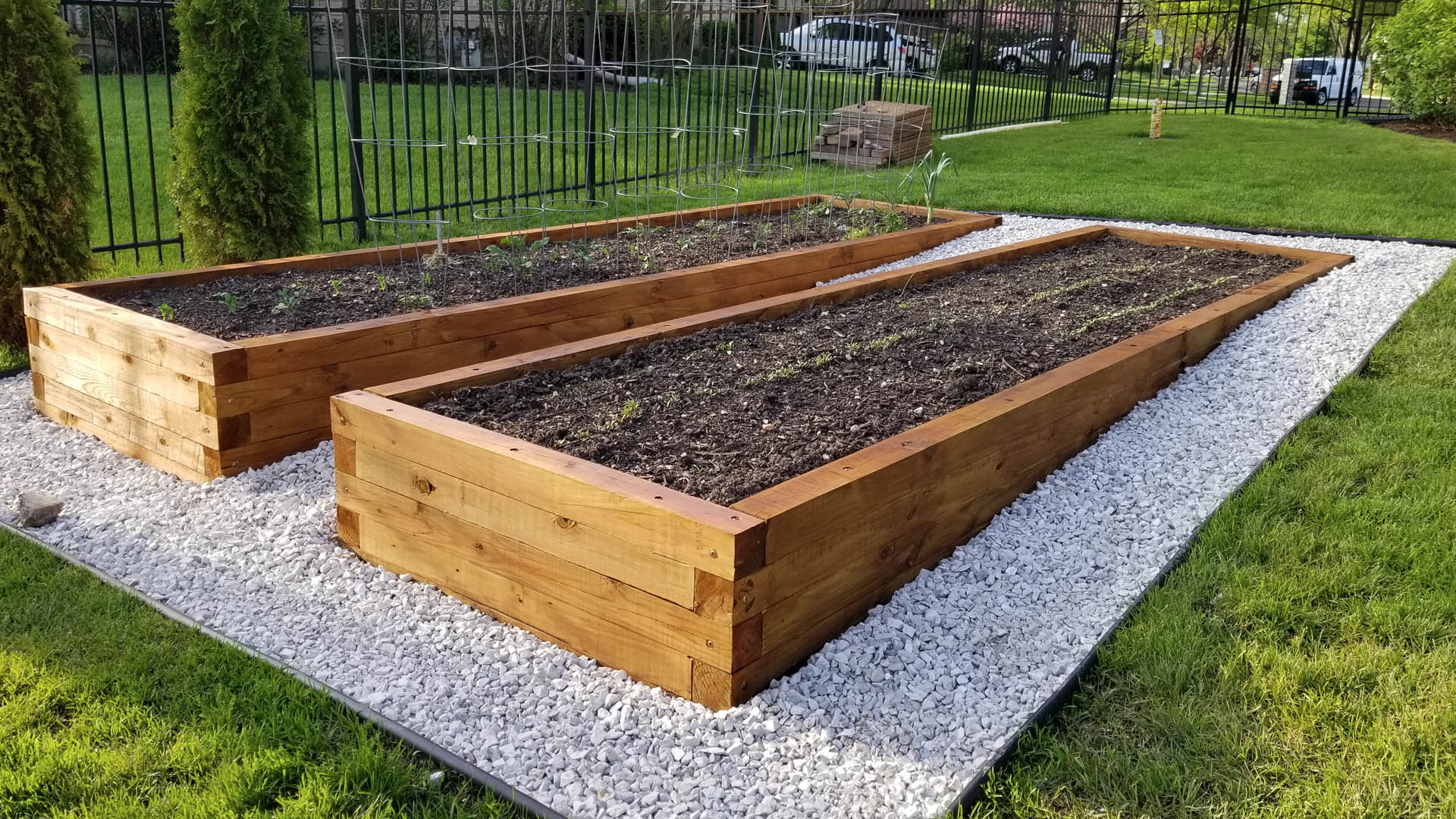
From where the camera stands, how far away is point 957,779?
7.06 ft

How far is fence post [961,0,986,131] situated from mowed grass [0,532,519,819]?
1239 cm

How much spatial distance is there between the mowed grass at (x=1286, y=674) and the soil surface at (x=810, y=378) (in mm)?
923

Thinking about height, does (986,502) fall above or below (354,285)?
below

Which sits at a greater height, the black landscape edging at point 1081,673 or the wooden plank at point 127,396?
the wooden plank at point 127,396

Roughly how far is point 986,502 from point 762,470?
0.80 m

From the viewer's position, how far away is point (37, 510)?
3.23m

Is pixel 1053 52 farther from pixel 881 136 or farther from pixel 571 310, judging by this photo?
pixel 571 310

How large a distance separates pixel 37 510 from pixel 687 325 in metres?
2.29

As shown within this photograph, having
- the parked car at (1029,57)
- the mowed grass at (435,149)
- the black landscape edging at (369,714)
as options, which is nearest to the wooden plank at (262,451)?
the black landscape edging at (369,714)

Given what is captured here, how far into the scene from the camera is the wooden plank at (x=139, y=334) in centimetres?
349

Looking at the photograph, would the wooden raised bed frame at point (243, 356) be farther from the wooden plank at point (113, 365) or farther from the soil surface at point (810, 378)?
the soil surface at point (810, 378)

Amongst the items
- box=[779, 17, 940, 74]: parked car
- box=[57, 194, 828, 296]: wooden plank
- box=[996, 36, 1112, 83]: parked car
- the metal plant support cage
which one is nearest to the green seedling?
box=[57, 194, 828, 296]: wooden plank

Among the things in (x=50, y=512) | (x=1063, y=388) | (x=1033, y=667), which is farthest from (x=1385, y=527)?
(x=50, y=512)

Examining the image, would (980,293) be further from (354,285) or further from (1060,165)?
(1060,165)
